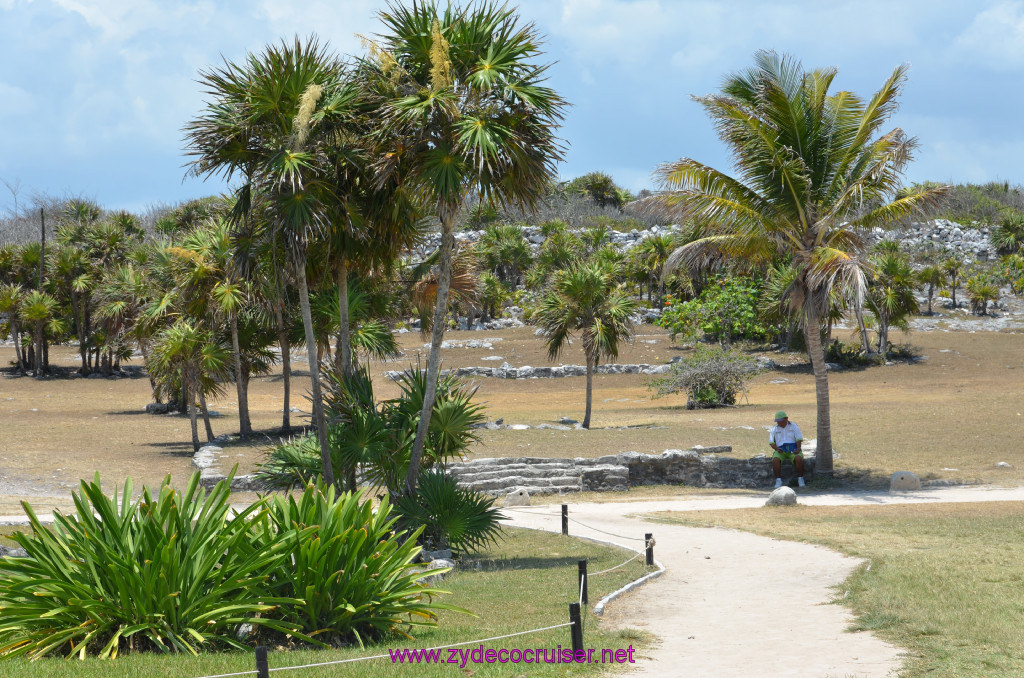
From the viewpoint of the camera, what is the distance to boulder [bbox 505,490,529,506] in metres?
20.0

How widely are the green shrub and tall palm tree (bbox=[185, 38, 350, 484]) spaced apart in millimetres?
3987

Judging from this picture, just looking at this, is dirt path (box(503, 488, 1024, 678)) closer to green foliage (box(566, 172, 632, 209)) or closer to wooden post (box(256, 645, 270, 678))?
wooden post (box(256, 645, 270, 678))

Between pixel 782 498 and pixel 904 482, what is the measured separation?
11.5 feet

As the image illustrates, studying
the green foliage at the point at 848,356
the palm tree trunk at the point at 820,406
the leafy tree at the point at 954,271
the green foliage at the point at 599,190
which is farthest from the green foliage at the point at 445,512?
the green foliage at the point at 599,190

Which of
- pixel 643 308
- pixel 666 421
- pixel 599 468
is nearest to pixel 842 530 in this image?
pixel 599 468

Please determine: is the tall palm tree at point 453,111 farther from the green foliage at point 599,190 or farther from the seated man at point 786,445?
the green foliage at point 599,190

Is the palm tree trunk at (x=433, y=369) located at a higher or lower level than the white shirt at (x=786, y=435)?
higher

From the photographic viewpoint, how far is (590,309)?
1265 inches

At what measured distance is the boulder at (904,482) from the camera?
19.0 meters

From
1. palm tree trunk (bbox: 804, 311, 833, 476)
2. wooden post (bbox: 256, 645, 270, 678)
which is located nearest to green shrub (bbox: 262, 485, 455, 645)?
wooden post (bbox: 256, 645, 270, 678)

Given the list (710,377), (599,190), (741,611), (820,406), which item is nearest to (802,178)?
(820,406)

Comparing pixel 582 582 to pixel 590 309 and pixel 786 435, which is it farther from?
pixel 590 309

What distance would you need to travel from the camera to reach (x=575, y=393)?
45.4m

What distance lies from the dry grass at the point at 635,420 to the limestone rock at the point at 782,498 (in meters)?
3.65
